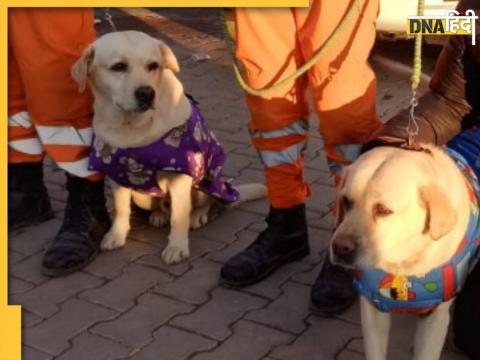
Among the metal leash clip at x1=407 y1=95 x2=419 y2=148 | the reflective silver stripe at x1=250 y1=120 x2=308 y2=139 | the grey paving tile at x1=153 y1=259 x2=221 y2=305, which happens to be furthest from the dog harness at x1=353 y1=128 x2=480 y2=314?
the grey paving tile at x1=153 y1=259 x2=221 y2=305

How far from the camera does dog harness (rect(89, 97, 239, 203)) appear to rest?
3.74 meters

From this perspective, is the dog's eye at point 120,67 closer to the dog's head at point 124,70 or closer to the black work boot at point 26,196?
the dog's head at point 124,70

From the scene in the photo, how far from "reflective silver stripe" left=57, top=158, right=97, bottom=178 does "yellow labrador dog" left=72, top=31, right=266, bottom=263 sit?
0.53 feet

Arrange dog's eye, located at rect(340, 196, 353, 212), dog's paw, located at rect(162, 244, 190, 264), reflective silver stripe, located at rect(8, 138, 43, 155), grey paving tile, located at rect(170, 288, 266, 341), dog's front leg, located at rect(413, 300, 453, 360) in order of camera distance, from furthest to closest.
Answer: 1. reflective silver stripe, located at rect(8, 138, 43, 155)
2. dog's paw, located at rect(162, 244, 190, 264)
3. grey paving tile, located at rect(170, 288, 266, 341)
4. dog's front leg, located at rect(413, 300, 453, 360)
5. dog's eye, located at rect(340, 196, 353, 212)

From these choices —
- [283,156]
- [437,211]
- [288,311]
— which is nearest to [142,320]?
[288,311]

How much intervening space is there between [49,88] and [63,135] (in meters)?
0.23

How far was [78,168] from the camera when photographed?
3947 millimetres

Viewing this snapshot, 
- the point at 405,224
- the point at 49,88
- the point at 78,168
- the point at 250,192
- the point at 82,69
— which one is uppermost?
the point at 82,69

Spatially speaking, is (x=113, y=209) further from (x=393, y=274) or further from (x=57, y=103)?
(x=393, y=274)

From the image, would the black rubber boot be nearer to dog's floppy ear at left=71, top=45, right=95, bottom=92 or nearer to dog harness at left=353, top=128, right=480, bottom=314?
dog harness at left=353, top=128, right=480, bottom=314

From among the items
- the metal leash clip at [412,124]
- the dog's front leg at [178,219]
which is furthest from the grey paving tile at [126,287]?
the metal leash clip at [412,124]

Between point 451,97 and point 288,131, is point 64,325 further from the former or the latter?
point 451,97

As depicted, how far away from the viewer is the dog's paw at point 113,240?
12.9 feet

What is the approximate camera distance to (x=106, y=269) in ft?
12.4
